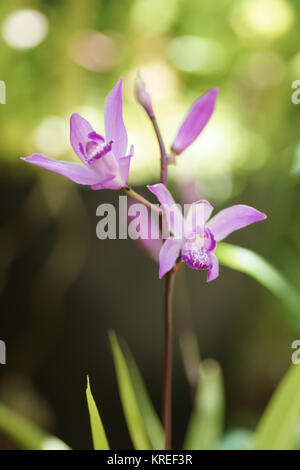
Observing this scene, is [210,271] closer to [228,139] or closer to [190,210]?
[190,210]

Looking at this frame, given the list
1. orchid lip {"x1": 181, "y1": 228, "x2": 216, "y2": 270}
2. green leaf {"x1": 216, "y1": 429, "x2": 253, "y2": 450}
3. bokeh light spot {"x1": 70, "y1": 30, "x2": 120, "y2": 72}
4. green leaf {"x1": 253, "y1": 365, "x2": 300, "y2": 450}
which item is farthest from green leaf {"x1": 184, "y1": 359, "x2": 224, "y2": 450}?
bokeh light spot {"x1": 70, "y1": 30, "x2": 120, "y2": 72}

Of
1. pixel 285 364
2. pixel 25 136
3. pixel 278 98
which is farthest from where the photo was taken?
pixel 285 364

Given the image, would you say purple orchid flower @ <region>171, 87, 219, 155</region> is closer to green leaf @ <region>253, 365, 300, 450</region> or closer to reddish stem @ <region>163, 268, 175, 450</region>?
reddish stem @ <region>163, 268, 175, 450</region>

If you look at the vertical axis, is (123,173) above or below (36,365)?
above

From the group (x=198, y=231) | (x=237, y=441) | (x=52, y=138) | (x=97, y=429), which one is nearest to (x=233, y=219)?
(x=198, y=231)

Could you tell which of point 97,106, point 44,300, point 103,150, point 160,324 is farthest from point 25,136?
point 103,150
